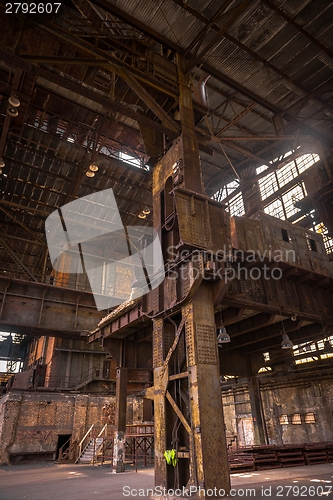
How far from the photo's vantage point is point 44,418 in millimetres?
18797

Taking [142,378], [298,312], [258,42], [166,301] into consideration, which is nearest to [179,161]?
[166,301]

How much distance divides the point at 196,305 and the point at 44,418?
16.0 m

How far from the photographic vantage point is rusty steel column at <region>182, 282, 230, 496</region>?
620 centimetres

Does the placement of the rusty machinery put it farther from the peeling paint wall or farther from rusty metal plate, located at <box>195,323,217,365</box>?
the peeling paint wall

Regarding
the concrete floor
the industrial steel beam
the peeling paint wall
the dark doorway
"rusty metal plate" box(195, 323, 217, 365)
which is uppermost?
the industrial steel beam

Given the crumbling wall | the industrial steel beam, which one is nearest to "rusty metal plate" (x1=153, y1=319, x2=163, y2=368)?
the industrial steel beam

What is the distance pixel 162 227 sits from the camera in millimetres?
9438

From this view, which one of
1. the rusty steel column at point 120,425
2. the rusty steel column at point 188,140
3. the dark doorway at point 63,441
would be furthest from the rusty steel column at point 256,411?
the rusty steel column at point 188,140

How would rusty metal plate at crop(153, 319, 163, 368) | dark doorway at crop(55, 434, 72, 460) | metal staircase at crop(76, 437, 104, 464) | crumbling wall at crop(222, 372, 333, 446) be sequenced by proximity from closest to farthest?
rusty metal plate at crop(153, 319, 163, 368) < metal staircase at crop(76, 437, 104, 464) < crumbling wall at crop(222, 372, 333, 446) < dark doorway at crop(55, 434, 72, 460)

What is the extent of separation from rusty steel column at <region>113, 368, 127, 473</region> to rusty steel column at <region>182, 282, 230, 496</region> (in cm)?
617

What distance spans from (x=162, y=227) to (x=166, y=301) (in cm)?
221

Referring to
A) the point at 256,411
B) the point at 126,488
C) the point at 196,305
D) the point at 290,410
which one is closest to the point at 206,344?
the point at 196,305

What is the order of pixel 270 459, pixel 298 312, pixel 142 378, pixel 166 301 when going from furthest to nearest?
pixel 142 378
pixel 270 459
pixel 298 312
pixel 166 301

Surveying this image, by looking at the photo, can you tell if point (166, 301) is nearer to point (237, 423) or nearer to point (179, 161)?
point (179, 161)
